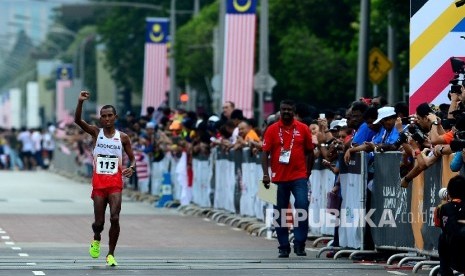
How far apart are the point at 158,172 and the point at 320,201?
1516 cm

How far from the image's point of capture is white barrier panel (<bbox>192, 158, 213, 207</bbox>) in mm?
31875

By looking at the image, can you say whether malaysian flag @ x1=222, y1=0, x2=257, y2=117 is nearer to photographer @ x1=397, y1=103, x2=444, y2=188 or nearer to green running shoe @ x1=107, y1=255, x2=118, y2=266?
green running shoe @ x1=107, y1=255, x2=118, y2=266

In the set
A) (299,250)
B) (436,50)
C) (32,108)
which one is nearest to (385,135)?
(436,50)

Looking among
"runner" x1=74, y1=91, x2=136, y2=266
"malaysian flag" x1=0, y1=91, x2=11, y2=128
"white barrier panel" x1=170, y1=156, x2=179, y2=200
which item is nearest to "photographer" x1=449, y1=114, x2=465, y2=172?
"runner" x1=74, y1=91, x2=136, y2=266

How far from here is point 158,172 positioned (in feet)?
124

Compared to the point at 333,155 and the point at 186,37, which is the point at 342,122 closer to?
the point at 333,155

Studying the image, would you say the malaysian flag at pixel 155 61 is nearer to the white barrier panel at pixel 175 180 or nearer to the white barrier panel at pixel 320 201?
the white barrier panel at pixel 175 180

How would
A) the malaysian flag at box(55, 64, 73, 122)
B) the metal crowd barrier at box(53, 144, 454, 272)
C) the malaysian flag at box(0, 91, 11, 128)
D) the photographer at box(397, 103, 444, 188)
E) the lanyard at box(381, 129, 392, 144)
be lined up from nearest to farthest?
the photographer at box(397, 103, 444, 188) < the metal crowd barrier at box(53, 144, 454, 272) < the lanyard at box(381, 129, 392, 144) < the malaysian flag at box(55, 64, 73, 122) < the malaysian flag at box(0, 91, 11, 128)

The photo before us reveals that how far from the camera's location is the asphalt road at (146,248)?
60.2ft

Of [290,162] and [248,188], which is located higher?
[290,162]

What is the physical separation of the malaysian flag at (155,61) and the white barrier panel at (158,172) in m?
19.9

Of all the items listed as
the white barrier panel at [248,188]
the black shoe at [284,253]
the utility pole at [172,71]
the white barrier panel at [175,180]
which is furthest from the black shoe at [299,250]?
the utility pole at [172,71]

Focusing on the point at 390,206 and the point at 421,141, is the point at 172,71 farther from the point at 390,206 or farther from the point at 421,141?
the point at 421,141

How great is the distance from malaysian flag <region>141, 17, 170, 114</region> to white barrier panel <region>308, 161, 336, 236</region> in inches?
1387
